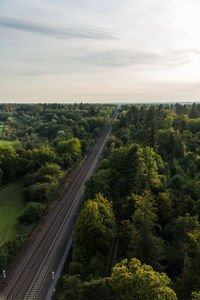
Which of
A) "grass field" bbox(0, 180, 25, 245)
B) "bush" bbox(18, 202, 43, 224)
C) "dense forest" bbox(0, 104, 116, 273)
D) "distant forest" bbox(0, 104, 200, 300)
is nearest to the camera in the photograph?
"distant forest" bbox(0, 104, 200, 300)

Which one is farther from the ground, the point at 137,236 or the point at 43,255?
the point at 137,236

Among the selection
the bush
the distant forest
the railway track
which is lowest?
the railway track

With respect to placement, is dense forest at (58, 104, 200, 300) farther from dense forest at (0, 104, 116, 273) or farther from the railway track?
dense forest at (0, 104, 116, 273)

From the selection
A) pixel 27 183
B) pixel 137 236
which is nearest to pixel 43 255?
pixel 137 236

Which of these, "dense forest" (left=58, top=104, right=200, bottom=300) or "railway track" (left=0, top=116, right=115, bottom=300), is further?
"railway track" (left=0, top=116, right=115, bottom=300)

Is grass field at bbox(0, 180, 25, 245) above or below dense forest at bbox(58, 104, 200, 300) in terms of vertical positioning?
below

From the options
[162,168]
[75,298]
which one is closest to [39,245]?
[75,298]

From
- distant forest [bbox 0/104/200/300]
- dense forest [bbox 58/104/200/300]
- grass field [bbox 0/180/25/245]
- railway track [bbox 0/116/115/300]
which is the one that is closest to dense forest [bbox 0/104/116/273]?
grass field [bbox 0/180/25/245]

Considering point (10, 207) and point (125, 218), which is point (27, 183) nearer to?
point (10, 207)
